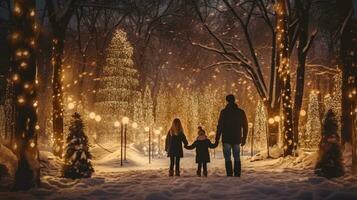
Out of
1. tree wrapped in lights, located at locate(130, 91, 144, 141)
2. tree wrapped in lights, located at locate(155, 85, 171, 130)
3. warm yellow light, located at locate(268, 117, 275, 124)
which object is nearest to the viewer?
warm yellow light, located at locate(268, 117, 275, 124)

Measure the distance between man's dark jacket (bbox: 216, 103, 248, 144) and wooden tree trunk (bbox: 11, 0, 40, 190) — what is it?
15.4 ft

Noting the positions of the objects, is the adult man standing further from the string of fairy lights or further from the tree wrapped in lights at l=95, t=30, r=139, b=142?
the tree wrapped in lights at l=95, t=30, r=139, b=142

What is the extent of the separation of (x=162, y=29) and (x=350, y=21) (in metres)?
18.4

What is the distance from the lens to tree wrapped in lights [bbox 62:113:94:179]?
12.1m

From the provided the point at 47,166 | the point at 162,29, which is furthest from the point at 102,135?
the point at 47,166

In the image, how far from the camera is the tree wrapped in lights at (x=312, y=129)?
30391 millimetres

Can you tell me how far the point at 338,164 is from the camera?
37.1 ft

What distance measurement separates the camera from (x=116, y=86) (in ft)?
100

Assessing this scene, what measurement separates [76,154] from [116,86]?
18449 millimetres

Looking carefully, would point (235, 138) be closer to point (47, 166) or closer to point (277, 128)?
point (47, 166)

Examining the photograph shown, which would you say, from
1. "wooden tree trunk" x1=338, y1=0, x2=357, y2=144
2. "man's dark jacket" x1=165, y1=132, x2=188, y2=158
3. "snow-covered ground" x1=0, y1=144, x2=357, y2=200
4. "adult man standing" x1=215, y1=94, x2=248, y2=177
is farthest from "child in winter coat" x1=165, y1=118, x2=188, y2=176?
"wooden tree trunk" x1=338, y1=0, x2=357, y2=144

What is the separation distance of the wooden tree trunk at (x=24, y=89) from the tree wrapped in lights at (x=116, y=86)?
64.3 feet

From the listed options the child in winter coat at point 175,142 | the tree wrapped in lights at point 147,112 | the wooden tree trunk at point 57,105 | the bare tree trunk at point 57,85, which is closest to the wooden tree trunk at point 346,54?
the child in winter coat at point 175,142

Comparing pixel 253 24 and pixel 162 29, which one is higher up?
pixel 253 24
